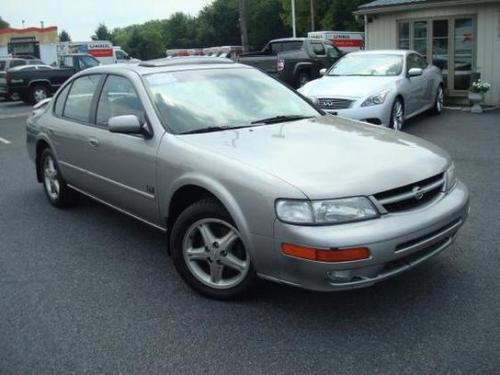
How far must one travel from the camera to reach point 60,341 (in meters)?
3.34

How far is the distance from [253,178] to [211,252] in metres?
0.65

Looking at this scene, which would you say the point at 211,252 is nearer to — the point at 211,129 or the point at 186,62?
the point at 211,129

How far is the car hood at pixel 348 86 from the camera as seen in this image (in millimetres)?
9828

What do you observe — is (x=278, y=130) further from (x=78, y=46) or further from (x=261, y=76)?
(x=78, y=46)

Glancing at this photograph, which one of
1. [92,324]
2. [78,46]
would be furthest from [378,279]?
[78,46]

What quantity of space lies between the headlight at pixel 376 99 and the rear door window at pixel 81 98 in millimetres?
5322

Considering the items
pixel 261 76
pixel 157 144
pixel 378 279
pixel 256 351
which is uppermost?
pixel 261 76

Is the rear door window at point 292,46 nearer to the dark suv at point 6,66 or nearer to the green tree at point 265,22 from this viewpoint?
the dark suv at point 6,66

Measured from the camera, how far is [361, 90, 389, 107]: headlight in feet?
31.7

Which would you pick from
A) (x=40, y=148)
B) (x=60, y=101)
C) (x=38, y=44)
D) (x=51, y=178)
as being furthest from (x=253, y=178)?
(x=38, y=44)

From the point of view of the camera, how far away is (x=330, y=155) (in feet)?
12.0

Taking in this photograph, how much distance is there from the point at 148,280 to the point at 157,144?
98cm

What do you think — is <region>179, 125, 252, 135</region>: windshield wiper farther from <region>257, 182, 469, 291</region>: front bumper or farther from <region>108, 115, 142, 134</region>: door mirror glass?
<region>257, 182, 469, 291</region>: front bumper

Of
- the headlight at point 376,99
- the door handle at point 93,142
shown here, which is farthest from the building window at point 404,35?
the door handle at point 93,142
